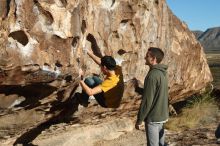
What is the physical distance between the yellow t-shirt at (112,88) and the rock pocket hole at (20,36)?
4.92 ft

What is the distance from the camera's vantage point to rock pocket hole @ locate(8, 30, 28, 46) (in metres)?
6.14

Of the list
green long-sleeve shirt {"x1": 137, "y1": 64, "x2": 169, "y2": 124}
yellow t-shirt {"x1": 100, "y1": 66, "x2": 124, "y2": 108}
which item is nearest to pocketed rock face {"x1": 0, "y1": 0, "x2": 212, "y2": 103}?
yellow t-shirt {"x1": 100, "y1": 66, "x2": 124, "y2": 108}

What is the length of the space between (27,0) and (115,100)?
2.42 m

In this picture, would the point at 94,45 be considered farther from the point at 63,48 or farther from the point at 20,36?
the point at 20,36

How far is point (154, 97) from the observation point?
254 inches

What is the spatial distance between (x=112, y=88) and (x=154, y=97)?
109 cm

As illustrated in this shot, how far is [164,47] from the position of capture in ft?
32.8

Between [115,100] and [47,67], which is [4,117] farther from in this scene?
[115,100]

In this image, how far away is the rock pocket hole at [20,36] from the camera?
20.1 feet

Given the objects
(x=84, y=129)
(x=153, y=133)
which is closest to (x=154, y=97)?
(x=153, y=133)

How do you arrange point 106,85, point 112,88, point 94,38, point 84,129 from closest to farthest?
point 106,85, point 112,88, point 94,38, point 84,129

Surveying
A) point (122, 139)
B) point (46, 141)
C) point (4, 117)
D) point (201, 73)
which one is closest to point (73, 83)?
point (4, 117)

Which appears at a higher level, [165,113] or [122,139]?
[165,113]

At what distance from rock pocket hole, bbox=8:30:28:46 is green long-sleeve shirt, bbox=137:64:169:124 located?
1.70m
